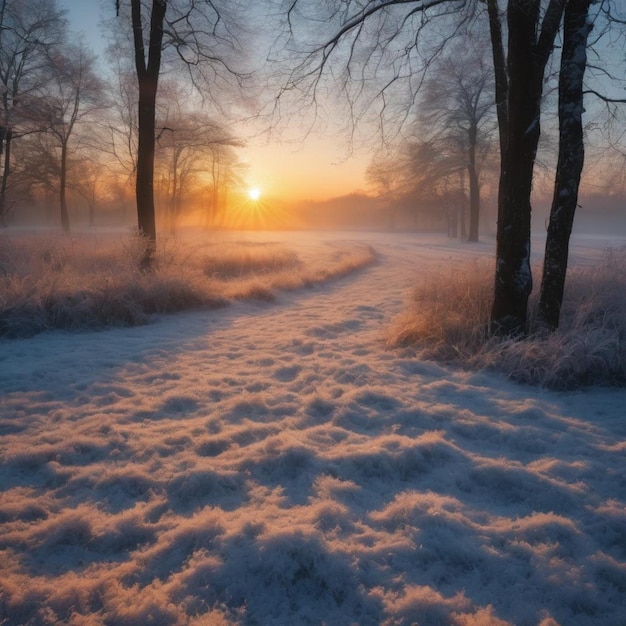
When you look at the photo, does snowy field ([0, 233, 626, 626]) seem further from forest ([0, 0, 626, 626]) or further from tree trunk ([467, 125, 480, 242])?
tree trunk ([467, 125, 480, 242])

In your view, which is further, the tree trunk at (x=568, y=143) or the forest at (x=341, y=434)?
the tree trunk at (x=568, y=143)

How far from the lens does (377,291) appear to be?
8078mm

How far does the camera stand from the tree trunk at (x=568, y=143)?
3.47 m

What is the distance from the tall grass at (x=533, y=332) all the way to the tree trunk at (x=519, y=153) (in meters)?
0.33

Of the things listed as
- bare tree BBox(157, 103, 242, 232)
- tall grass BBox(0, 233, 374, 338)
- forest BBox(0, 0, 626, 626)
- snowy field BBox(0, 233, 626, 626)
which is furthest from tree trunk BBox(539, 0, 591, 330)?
bare tree BBox(157, 103, 242, 232)

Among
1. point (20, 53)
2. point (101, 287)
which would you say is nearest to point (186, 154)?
point (20, 53)

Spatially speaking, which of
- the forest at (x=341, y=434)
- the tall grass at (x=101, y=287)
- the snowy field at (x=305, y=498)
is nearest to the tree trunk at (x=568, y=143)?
the forest at (x=341, y=434)

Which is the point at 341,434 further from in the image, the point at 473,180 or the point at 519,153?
the point at 473,180

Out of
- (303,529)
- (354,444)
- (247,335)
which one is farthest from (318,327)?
(303,529)

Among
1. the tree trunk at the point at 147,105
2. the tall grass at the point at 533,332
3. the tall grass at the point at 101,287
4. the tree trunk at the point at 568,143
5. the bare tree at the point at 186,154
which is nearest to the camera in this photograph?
the tall grass at the point at 533,332

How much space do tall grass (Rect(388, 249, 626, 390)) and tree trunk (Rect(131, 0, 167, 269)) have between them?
16.7 ft

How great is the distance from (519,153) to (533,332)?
183 cm

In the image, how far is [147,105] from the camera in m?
7.08

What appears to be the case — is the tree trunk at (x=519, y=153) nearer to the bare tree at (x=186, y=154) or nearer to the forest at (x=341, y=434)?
the forest at (x=341, y=434)
